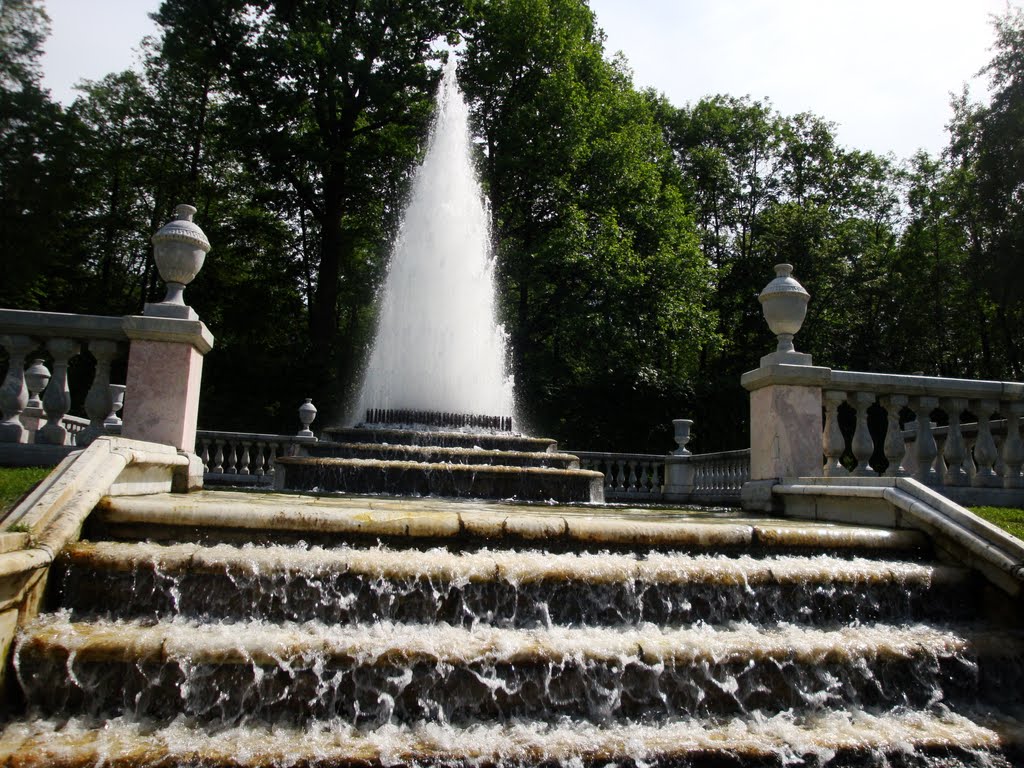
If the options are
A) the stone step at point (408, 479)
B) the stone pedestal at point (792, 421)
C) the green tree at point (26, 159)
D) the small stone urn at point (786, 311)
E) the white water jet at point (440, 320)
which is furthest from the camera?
the green tree at point (26, 159)

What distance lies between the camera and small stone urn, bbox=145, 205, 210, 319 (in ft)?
20.3

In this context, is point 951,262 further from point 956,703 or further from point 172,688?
point 172,688

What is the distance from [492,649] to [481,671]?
116 millimetres

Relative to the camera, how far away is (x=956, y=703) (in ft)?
12.6

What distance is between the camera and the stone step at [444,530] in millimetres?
4215

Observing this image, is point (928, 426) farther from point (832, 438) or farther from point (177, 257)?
point (177, 257)

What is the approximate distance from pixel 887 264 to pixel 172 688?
29.4 metres

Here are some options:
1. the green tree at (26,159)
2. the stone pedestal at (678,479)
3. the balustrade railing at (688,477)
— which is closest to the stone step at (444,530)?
the balustrade railing at (688,477)

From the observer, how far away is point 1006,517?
20.4 ft

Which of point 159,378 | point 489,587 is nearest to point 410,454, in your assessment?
point 159,378

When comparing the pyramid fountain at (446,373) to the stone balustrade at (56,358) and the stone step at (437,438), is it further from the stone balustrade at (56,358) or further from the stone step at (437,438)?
the stone balustrade at (56,358)

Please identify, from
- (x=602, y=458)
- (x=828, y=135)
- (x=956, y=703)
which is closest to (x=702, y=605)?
(x=956, y=703)

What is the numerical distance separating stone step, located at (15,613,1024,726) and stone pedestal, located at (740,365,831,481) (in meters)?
2.83

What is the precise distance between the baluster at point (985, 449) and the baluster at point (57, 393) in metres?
8.82
